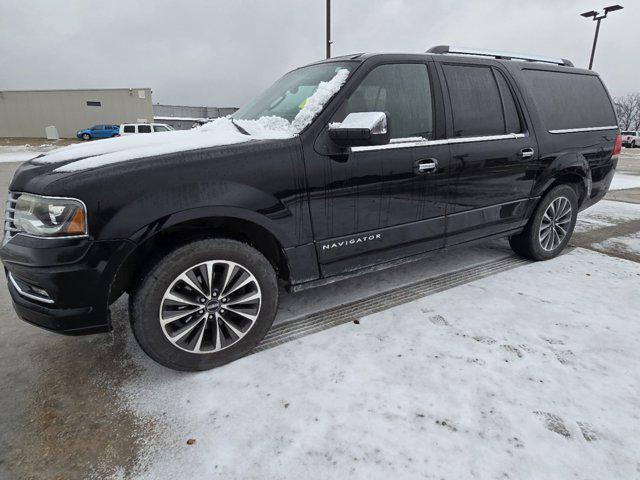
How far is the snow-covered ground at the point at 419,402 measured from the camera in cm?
168

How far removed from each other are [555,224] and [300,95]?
293cm

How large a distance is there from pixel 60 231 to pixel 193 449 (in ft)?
3.98

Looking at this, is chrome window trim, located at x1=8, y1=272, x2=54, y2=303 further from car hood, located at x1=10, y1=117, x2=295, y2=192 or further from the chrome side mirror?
the chrome side mirror

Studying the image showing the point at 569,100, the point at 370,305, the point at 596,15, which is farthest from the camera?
the point at 596,15

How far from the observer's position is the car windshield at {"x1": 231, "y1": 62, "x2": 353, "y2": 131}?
8.16 feet

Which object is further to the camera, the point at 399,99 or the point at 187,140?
the point at 399,99

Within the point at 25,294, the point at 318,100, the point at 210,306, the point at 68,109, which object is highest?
the point at 68,109

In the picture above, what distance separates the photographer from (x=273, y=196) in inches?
89.4

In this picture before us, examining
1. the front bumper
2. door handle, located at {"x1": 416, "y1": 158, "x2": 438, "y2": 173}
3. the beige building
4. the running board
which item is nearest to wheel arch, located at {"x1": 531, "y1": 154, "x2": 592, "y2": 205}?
the running board

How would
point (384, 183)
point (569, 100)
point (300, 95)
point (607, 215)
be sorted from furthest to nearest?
1. point (607, 215)
2. point (569, 100)
3. point (300, 95)
4. point (384, 183)

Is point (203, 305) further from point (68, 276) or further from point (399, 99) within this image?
point (399, 99)

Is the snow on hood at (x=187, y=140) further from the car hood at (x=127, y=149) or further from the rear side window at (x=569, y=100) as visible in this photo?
the rear side window at (x=569, y=100)

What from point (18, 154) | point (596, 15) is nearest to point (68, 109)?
point (18, 154)

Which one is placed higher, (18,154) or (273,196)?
(273,196)
